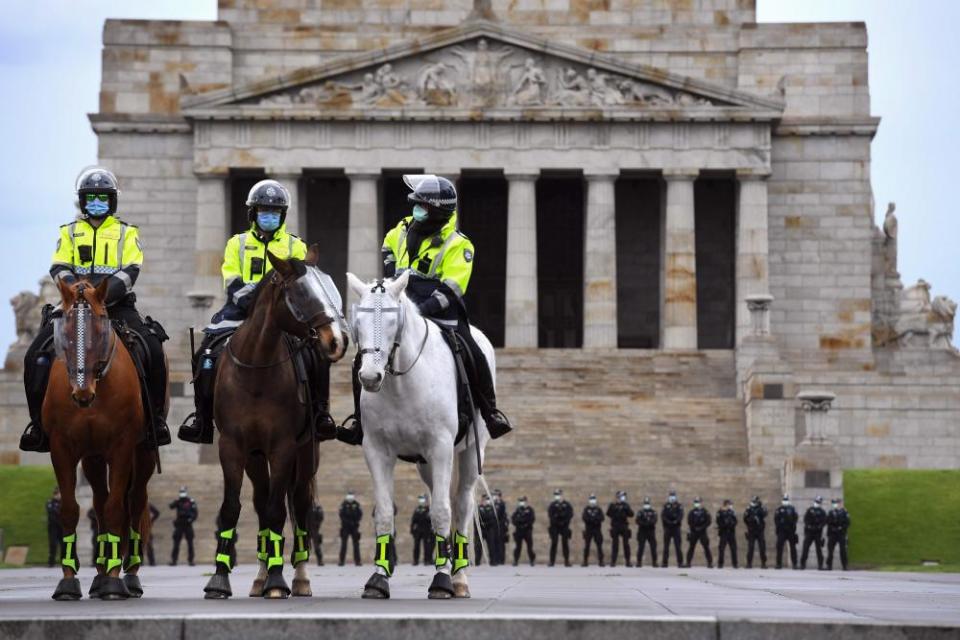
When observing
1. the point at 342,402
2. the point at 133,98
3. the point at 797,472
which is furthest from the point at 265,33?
the point at 797,472

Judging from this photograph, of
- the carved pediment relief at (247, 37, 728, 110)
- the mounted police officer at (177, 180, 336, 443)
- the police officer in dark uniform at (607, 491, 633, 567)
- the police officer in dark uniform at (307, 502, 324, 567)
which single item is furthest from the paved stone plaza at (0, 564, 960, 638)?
the carved pediment relief at (247, 37, 728, 110)

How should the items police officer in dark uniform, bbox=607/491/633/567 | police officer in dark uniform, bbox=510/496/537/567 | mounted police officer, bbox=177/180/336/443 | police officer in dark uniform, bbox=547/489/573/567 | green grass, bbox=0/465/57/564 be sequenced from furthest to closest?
1. green grass, bbox=0/465/57/564
2. police officer in dark uniform, bbox=607/491/633/567
3. police officer in dark uniform, bbox=547/489/573/567
4. police officer in dark uniform, bbox=510/496/537/567
5. mounted police officer, bbox=177/180/336/443

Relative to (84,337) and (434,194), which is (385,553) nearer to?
(84,337)

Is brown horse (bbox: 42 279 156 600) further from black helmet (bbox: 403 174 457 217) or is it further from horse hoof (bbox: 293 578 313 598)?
black helmet (bbox: 403 174 457 217)

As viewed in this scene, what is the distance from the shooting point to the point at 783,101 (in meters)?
78.1

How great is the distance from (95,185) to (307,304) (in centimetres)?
345

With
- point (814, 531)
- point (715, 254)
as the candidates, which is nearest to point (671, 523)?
point (814, 531)

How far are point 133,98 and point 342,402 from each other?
25.1 metres

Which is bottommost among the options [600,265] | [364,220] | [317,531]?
[317,531]

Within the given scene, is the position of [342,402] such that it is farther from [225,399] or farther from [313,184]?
[225,399]

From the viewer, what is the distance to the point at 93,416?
65.6 ft

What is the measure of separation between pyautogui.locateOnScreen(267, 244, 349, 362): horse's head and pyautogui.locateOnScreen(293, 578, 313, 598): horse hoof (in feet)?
9.28

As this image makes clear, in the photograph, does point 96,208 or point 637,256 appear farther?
point 637,256

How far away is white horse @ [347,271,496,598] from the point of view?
19.6 metres
